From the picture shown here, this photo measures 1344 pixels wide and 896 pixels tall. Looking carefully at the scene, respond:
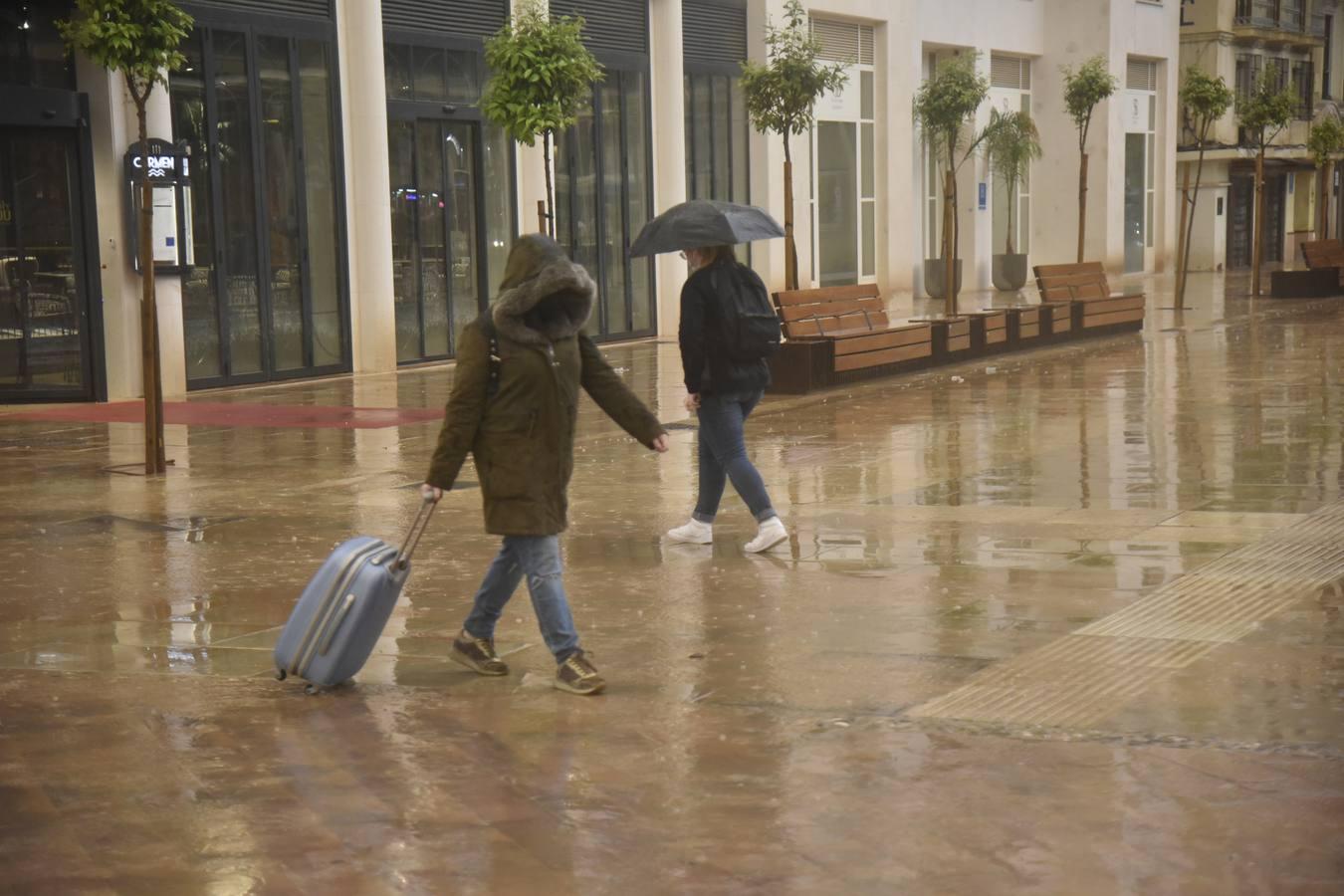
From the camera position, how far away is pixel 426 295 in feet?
75.1

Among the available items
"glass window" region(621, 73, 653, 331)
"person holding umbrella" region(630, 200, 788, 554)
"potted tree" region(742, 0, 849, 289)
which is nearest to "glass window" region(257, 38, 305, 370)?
"potted tree" region(742, 0, 849, 289)

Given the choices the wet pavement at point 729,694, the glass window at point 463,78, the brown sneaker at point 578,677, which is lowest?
the wet pavement at point 729,694

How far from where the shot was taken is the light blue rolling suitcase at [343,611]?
6637 millimetres

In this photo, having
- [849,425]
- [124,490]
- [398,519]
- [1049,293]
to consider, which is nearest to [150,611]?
A: [398,519]

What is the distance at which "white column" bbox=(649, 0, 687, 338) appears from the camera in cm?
2666

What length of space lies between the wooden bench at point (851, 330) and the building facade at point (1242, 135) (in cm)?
2919

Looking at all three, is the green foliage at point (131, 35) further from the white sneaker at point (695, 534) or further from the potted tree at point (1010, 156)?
the potted tree at point (1010, 156)

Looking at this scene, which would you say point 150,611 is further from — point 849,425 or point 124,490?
point 849,425

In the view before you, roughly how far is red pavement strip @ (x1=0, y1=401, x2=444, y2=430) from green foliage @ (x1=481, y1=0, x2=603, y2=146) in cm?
330

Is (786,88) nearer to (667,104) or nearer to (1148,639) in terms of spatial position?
(667,104)

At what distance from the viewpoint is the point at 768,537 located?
954 centimetres

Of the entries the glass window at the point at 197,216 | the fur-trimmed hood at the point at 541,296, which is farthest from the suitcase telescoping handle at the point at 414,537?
the glass window at the point at 197,216

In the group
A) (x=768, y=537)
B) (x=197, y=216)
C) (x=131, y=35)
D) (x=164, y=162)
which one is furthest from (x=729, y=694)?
(x=197, y=216)

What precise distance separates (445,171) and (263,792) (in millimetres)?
17857
